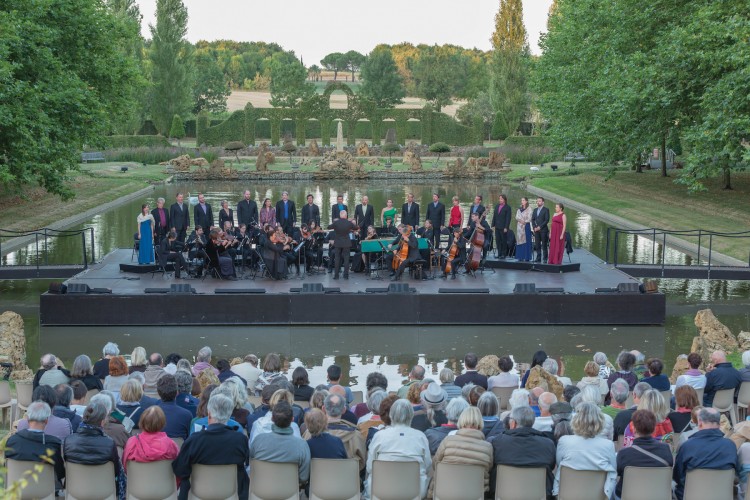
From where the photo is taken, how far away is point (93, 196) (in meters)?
43.7

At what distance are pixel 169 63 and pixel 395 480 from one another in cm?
7520

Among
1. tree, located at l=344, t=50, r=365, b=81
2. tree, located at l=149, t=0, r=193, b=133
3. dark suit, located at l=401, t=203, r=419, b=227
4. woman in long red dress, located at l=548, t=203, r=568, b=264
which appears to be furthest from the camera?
tree, located at l=344, t=50, r=365, b=81

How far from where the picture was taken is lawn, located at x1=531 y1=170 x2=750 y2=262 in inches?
1253

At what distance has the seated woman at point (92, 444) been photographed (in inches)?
315

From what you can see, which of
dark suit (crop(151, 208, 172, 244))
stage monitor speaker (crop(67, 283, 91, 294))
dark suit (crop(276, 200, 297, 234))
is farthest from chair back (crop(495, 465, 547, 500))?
dark suit (crop(151, 208, 172, 244))

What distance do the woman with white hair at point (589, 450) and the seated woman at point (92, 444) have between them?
3.78 m

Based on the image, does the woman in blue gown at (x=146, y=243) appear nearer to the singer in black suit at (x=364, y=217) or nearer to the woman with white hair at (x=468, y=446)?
the singer in black suit at (x=364, y=217)

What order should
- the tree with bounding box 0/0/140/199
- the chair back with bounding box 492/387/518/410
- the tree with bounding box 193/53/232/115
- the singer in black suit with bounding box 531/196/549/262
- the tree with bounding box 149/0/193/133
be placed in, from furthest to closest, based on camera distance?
the tree with bounding box 193/53/232/115
the tree with bounding box 149/0/193/133
the tree with bounding box 0/0/140/199
the singer in black suit with bounding box 531/196/549/262
the chair back with bounding box 492/387/518/410

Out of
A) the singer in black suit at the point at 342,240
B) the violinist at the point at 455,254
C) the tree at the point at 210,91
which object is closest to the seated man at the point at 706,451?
the singer in black suit at the point at 342,240

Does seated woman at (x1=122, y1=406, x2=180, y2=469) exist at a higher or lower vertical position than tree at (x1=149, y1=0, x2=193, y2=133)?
lower

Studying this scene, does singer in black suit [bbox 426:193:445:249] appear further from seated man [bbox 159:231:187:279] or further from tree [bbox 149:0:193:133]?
tree [bbox 149:0:193:133]

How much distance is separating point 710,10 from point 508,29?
5603 centimetres

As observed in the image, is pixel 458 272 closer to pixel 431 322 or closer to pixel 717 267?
pixel 431 322

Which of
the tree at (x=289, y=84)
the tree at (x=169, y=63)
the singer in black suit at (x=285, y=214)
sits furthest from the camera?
the tree at (x=289, y=84)
